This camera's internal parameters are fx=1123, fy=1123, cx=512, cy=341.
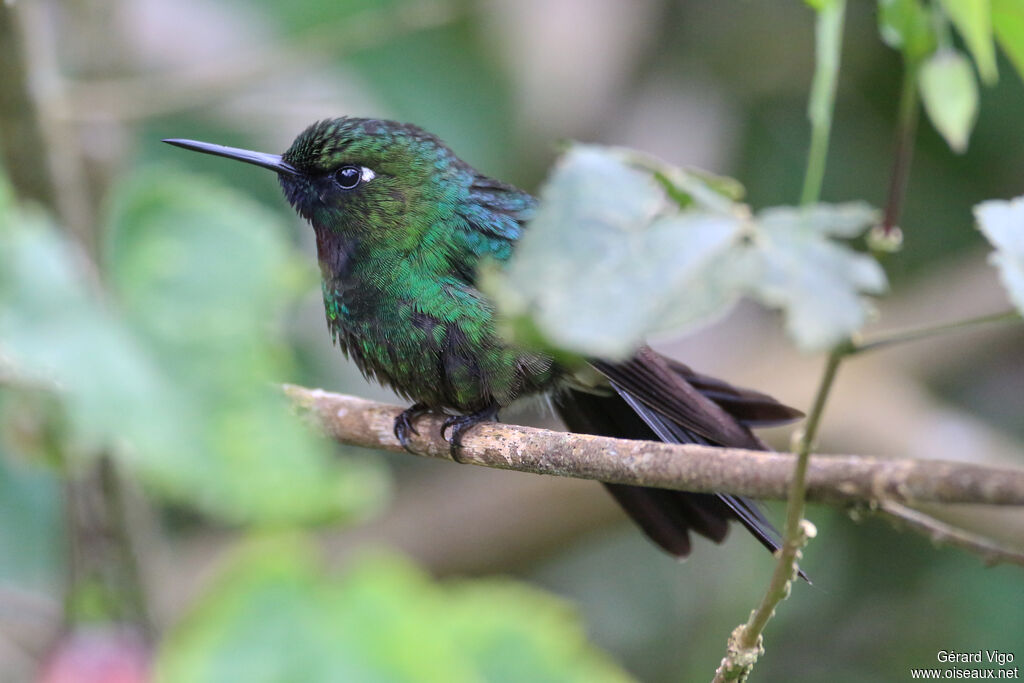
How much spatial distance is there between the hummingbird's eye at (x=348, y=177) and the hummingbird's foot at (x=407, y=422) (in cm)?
66

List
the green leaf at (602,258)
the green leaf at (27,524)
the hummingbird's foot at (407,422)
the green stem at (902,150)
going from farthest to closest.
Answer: the green leaf at (27,524) → the hummingbird's foot at (407,422) → the green stem at (902,150) → the green leaf at (602,258)

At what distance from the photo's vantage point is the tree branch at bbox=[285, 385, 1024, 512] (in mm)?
1115

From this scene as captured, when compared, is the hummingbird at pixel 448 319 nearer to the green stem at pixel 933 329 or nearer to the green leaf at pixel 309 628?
the green leaf at pixel 309 628

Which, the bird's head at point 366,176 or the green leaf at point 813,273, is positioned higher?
the green leaf at point 813,273

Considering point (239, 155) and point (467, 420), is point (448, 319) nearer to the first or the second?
point (467, 420)

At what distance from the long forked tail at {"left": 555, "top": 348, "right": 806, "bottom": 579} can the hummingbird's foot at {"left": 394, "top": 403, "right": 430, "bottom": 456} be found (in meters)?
0.51

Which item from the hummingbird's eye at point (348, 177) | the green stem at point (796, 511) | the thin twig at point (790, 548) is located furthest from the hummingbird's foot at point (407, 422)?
the green stem at point (796, 511)

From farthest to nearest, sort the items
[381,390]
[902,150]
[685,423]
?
[381,390], [685,423], [902,150]

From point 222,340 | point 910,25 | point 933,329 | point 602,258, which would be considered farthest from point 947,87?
point 222,340

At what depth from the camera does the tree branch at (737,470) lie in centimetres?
112

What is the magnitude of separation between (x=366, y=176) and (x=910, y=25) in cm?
206

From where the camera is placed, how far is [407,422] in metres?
2.97

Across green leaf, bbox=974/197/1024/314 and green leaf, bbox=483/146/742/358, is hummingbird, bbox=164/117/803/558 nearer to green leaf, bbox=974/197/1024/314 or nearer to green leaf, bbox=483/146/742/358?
green leaf, bbox=974/197/1024/314

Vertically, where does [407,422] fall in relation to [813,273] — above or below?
below
